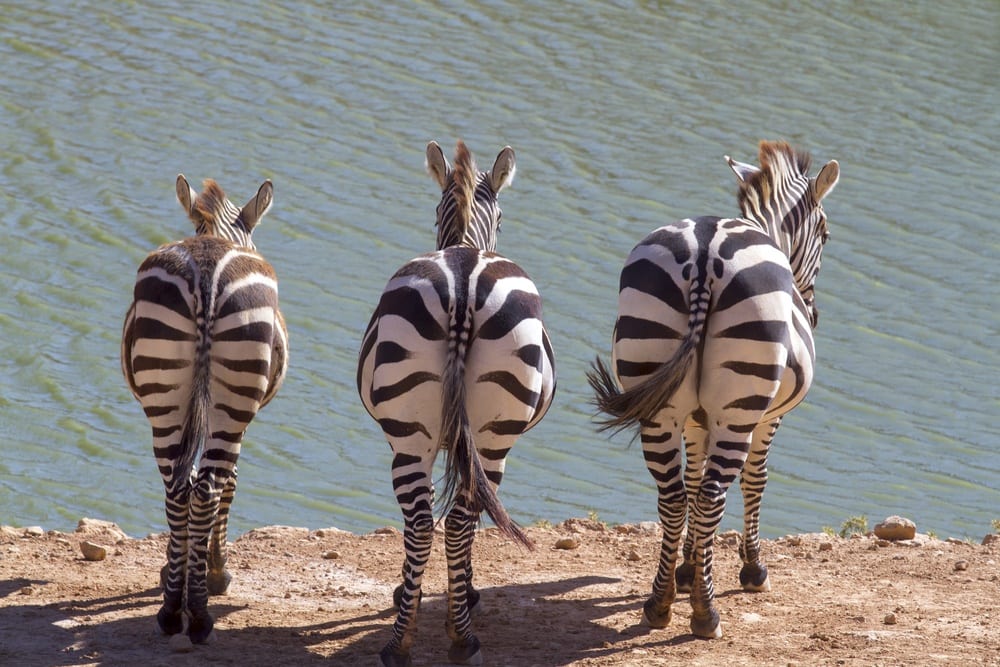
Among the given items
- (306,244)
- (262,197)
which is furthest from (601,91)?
(262,197)

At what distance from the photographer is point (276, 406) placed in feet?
43.5

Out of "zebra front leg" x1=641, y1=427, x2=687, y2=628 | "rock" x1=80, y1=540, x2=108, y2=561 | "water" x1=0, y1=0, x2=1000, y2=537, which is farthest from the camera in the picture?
"water" x1=0, y1=0, x2=1000, y2=537

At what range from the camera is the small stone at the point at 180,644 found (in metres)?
7.18

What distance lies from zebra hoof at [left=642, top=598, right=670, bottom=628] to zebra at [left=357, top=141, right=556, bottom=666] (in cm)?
120

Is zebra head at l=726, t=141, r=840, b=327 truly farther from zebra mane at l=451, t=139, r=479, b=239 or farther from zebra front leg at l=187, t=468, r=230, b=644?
zebra front leg at l=187, t=468, r=230, b=644

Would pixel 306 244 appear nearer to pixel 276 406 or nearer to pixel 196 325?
pixel 276 406

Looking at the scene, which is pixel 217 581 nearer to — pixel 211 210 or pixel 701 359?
pixel 211 210

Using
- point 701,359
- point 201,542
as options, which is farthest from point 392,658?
point 701,359

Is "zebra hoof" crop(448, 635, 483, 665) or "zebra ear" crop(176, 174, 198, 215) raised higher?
A: "zebra ear" crop(176, 174, 198, 215)

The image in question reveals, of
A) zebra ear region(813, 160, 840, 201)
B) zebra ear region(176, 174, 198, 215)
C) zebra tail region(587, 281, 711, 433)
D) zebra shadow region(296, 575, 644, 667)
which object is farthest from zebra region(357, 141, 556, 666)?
zebra ear region(813, 160, 840, 201)

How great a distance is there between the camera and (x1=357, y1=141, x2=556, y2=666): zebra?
22.3 ft

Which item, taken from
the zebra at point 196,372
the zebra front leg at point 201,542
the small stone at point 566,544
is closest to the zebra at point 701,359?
the small stone at point 566,544

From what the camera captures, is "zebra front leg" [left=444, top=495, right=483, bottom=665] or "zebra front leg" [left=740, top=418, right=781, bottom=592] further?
"zebra front leg" [left=740, top=418, right=781, bottom=592]

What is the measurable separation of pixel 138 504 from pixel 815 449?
6321mm
